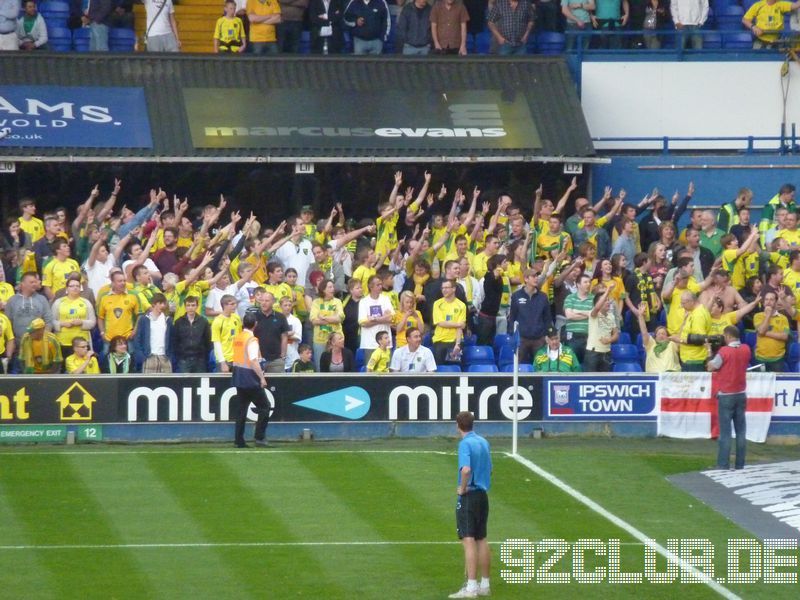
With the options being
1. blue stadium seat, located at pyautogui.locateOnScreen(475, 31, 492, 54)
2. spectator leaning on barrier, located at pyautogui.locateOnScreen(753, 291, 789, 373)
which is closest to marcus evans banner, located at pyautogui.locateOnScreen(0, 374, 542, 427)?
spectator leaning on barrier, located at pyautogui.locateOnScreen(753, 291, 789, 373)

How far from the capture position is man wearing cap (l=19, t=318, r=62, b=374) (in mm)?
21391

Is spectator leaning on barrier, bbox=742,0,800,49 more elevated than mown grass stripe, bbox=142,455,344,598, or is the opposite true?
spectator leaning on barrier, bbox=742,0,800,49

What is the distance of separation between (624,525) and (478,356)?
644cm

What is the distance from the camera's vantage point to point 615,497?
1825 centimetres

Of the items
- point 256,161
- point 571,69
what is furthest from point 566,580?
point 571,69

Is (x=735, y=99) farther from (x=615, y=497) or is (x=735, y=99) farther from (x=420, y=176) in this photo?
(x=615, y=497)

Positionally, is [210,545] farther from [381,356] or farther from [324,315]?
[324,315]

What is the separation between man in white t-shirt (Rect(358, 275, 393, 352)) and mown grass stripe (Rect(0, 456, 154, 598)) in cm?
463

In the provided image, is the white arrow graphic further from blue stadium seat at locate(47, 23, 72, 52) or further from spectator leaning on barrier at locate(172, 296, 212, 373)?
blue stadium seat at locate(47, 23, 72, 52)

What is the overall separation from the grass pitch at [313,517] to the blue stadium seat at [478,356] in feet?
4.78

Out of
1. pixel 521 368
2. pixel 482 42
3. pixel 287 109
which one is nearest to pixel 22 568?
pixel 521 368

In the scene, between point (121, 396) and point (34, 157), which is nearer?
point (121, 396)

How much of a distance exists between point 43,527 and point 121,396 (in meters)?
5.03

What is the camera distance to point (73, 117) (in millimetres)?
26781
